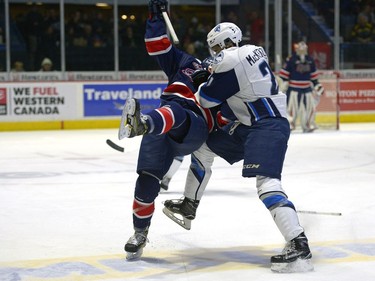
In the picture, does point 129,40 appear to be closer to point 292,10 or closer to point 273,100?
point 292,10

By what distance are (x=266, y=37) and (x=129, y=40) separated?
8.37ft

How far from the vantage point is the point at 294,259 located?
420 centimetres

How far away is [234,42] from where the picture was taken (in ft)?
14.9

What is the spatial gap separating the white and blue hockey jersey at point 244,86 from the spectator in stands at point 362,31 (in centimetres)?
1294

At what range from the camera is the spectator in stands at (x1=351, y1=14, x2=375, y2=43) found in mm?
17062

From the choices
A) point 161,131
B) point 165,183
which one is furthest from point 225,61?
point 165,183

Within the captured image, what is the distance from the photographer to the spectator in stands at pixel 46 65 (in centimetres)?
1500

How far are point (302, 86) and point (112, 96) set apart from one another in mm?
3034

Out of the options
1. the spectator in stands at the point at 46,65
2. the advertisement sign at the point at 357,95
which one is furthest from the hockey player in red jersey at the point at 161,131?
the advertisement sign at the point at 357,95

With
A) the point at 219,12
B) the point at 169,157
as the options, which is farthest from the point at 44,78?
the point at 169,157

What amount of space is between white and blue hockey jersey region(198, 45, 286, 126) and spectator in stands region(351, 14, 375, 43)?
1294 cm

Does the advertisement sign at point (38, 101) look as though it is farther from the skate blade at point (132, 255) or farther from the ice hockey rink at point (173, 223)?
the skate blade at point (132, 255)

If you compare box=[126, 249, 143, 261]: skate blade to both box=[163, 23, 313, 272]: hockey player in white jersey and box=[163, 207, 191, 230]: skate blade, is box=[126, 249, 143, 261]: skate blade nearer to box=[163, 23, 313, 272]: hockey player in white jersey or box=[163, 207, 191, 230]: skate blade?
box=[163, 207, 191, 230]: skate blade

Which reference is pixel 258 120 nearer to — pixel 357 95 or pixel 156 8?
pixel 156 8
